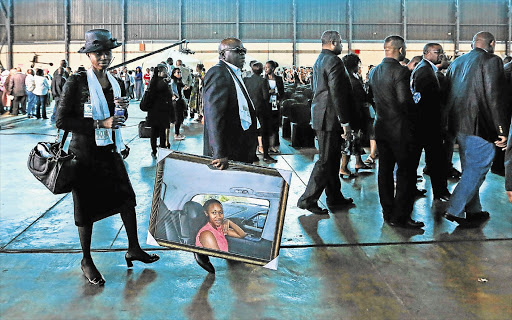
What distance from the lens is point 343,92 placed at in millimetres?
6094

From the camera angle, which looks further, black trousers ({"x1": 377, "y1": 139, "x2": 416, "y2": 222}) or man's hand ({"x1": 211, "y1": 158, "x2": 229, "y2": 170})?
black trousers ({"x1": 377, "y1": 139, "x2": 416, "y2": 222})

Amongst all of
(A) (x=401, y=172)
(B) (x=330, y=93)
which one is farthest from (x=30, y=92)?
(A) (x=401, y=172)

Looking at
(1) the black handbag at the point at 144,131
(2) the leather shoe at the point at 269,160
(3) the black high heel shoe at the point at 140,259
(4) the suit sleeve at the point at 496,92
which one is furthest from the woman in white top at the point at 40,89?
(4) the suit sleeve at the point at 496,92

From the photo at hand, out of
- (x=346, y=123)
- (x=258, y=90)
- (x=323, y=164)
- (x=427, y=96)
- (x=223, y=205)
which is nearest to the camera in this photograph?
(x=223, y=205)

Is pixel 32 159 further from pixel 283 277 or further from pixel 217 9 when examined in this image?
pixel 217 9

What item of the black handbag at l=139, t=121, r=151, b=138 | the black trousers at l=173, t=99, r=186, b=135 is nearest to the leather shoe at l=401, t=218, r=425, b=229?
the black handbag at l=139, t=121, r=151, b=138

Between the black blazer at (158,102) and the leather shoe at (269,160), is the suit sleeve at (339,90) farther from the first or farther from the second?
the black blazer at (158,102)

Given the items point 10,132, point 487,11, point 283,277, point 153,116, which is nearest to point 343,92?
point 283,277

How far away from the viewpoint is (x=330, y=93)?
618 centimetres

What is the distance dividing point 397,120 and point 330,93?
0.80m

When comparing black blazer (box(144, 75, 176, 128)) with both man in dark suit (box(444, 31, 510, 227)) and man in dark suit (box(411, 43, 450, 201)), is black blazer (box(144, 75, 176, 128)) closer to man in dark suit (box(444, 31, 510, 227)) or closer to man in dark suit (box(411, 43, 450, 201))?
man in dark suit (box(411, 43, 450, 201))

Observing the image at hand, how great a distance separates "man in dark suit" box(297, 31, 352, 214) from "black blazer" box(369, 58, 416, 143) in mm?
355

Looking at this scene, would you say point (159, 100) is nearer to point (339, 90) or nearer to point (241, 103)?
point (339, 90)

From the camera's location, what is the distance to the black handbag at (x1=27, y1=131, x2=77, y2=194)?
4090mm
